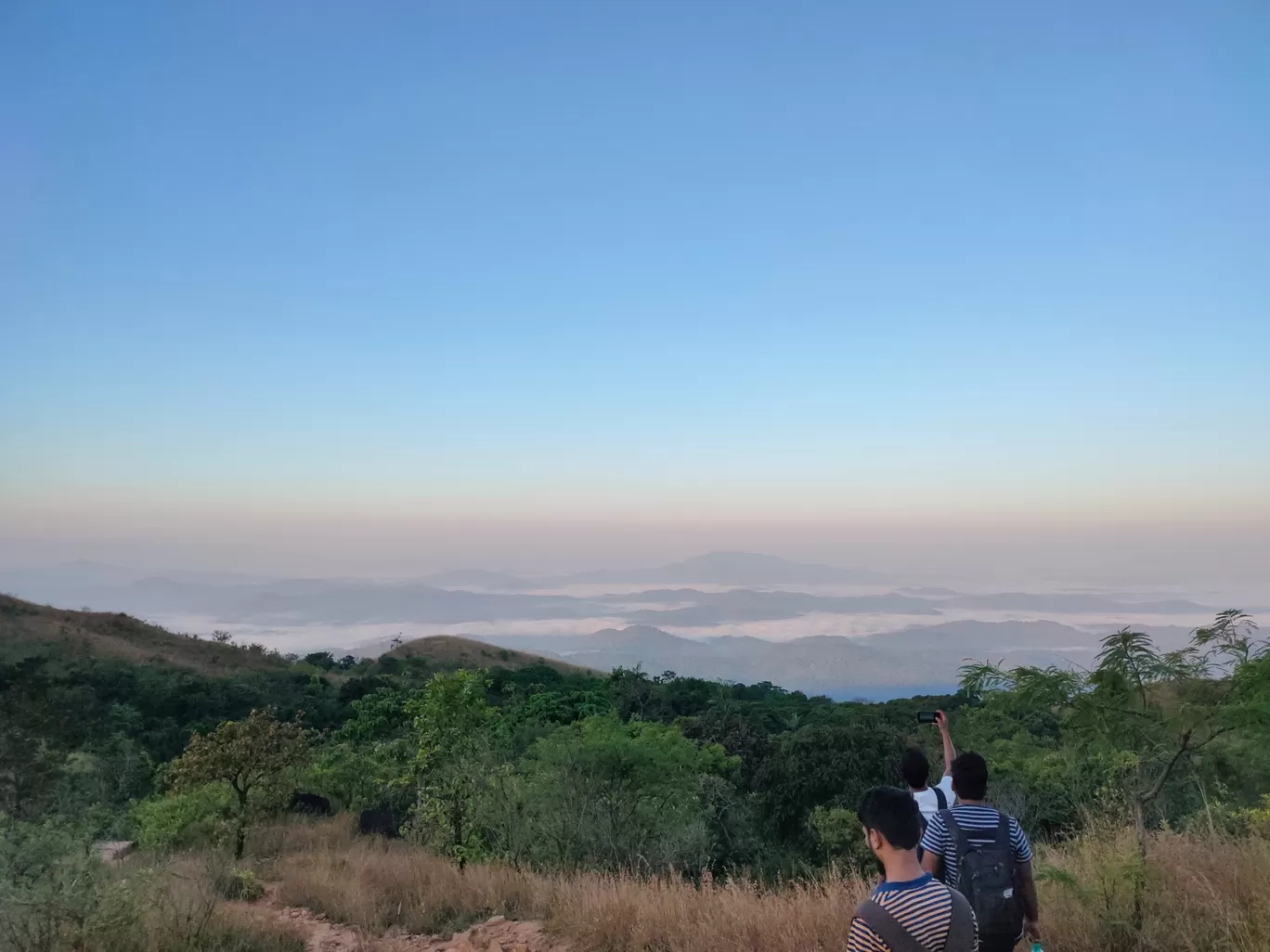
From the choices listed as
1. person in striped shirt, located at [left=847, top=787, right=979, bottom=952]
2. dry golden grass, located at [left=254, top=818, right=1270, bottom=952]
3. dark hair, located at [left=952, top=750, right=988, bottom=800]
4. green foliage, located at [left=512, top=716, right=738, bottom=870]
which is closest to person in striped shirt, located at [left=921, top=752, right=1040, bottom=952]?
Answer: dark hair, located at [left=952, top=750, right=988, bottom=800]

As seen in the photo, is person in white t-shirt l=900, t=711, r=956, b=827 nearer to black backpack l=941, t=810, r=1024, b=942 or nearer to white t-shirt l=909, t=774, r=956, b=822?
white t-shirt l=909, t=774, r=956, b=822

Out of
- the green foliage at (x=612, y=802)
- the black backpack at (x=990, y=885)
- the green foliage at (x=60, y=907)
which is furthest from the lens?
the green foliage at (x=612, y=802)

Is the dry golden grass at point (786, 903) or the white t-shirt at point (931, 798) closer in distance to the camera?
the white t-shirt at point (931, 798)

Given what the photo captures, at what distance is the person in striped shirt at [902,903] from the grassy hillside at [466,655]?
68.9 meters

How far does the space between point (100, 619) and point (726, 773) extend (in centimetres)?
6457

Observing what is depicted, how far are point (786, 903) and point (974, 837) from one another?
3.21 m

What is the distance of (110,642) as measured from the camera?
203 ft

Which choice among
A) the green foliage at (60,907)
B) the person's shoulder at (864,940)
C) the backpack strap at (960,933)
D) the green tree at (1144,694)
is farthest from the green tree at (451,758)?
the backpack strap at (960,933)

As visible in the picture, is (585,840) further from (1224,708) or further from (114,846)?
(114,846)

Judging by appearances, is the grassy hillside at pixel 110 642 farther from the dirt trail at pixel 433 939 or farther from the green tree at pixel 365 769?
the dirt trail at pixel 433 939

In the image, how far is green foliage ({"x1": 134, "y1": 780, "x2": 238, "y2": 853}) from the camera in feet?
52.4

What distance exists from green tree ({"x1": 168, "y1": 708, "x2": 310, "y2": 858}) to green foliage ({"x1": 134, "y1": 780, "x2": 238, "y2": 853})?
40 cm

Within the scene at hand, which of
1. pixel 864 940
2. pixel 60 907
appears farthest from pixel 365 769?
pixel 864 940

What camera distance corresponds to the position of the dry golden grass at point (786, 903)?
5.64 meters
